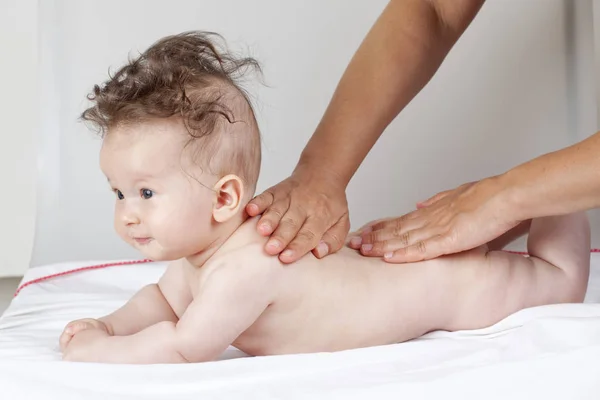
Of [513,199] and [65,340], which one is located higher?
[513,199]

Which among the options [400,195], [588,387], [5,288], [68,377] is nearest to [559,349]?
[588,387]

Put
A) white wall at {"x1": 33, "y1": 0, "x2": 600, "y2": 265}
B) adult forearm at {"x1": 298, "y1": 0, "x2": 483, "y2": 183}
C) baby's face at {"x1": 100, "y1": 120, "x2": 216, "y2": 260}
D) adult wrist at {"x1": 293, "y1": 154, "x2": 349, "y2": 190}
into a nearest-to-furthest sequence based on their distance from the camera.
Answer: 1. baby's face at {"x1": 100, "y1": 120, "x2": 216, "y2": 260}
2. adult wrist at {"x1": 293, "y1": 154, "x2": 349, "y2": 190}
3. adult forearm at {"x1": 298, "y1": 0, "x2": 483, "y2": 183}
4. white wall at {"x1": 33, "y1": 0, "x2": 600, "y2": 265}

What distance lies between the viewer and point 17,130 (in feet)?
9.75

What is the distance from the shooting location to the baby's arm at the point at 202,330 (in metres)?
1.28

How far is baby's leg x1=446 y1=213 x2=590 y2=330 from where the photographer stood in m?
1.48

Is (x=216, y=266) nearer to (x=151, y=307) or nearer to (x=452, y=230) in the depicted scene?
(x=151, y=307)

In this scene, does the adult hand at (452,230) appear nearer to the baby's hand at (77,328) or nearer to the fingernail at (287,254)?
the fingernail at (287,254)

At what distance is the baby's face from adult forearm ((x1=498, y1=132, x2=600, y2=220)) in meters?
0.52

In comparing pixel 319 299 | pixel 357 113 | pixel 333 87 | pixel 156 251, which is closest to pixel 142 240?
pixel 156 251

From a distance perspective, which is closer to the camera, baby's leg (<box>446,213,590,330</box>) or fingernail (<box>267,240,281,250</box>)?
fingernail (<box>267,240,281,250</box>)

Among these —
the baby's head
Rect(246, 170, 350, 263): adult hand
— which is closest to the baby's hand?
the baby's head

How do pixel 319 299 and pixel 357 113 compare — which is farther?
pixel 357 113

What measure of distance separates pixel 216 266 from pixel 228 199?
0.11 metres

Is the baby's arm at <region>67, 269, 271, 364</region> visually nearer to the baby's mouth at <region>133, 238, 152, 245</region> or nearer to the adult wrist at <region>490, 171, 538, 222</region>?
the baby's mouth at <region>133, 238, 152, 245</region>
